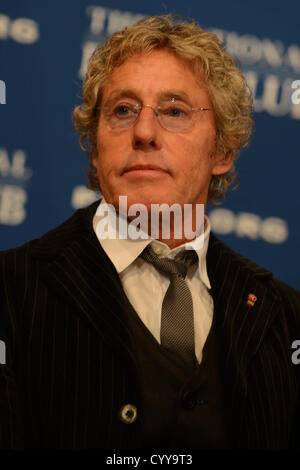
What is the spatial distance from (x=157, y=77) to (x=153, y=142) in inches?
8.3

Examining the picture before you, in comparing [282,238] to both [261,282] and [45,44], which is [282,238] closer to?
[261,282]

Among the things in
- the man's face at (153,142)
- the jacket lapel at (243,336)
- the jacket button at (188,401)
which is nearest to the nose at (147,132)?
the man's face at (153,142)

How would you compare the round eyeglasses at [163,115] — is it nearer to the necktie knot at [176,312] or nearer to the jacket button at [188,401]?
the necktie knot at [176,312]

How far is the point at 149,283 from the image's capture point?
5.24 ft

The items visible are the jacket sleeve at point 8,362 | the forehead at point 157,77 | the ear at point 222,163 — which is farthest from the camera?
the ear at point 222,163

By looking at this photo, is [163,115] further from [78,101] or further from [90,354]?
[90,354]

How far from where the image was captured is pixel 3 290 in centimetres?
146

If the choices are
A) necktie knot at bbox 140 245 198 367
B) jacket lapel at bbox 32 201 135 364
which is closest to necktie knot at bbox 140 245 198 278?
necktie knot at bbox 140 245 198 367

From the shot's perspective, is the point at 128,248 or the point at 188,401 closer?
the point at 188,401

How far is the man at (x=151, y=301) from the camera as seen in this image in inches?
53.7

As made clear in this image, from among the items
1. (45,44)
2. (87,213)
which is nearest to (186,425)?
(87,213)

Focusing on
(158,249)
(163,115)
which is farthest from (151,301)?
(163,115)

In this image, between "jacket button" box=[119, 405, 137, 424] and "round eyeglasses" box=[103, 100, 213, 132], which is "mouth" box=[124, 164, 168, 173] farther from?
"jacket button" box=[119, 405, 137, 424]

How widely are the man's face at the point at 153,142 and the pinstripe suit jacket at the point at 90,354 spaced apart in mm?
188
